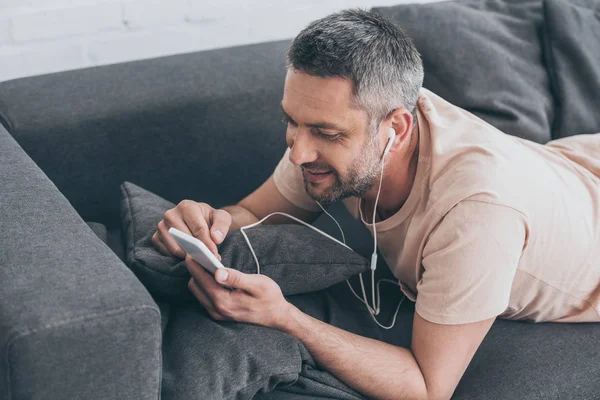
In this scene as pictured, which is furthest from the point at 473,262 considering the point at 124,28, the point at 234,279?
the point at 124,28

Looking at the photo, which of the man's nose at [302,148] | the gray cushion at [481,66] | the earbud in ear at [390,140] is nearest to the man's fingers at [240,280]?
the man's nose at [302,148]

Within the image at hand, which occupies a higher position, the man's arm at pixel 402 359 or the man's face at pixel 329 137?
the man's face at pixel 329 137

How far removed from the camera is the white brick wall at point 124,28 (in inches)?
72.3

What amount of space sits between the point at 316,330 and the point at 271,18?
1132mm

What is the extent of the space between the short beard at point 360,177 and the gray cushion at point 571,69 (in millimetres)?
648

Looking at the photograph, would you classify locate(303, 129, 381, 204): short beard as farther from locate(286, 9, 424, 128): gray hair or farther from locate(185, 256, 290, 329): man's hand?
locate(185, 256, 290, 329): man's hand

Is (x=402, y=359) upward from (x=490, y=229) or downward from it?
downward

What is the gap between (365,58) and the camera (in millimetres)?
1314

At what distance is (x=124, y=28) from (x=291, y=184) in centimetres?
66

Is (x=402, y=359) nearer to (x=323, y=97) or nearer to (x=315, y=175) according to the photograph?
(x=315, y=175)

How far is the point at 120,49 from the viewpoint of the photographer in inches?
77.5

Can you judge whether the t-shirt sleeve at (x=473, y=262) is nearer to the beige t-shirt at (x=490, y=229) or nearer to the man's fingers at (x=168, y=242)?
the beige t-shirt at (x=490, y=229)

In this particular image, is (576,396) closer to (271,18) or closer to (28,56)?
(271,18)

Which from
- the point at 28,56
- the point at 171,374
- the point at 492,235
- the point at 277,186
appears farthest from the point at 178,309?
the point at 28,56
